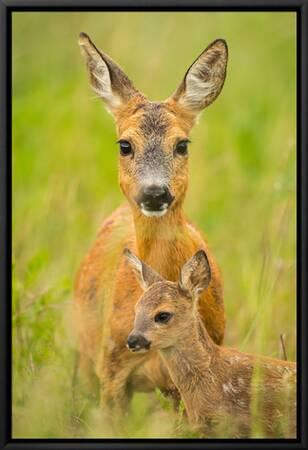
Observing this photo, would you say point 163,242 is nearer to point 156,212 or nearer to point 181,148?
point 156,212

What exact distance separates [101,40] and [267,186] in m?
1.69

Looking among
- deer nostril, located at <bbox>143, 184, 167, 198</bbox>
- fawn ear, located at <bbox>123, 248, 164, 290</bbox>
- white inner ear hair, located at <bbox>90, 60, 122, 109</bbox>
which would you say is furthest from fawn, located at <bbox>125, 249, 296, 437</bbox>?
white inner ear hair, located at <bbox>90, 60, 122, 109</bbox>

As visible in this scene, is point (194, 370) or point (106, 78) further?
point (106, 78)

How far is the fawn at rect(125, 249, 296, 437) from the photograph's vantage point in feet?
24.9

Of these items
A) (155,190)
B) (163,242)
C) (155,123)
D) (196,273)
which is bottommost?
(196,273)

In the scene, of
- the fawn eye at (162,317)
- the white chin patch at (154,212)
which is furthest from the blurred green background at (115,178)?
the white chin patch at (154,212)

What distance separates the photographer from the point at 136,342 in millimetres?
7391

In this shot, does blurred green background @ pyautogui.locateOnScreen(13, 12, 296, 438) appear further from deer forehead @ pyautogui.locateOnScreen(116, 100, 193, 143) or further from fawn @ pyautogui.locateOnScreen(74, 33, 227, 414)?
deer forehead @ pyautogui.locateOnScreen(116, 100, 193, 143)

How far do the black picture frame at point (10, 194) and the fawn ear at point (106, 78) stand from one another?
227mm

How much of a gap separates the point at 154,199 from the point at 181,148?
0.35m

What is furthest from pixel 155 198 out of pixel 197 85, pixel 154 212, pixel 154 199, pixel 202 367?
pixel 202 367

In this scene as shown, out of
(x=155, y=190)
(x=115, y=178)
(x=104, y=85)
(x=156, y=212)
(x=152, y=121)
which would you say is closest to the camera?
(x=155, y=190)

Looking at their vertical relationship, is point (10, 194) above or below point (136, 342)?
above

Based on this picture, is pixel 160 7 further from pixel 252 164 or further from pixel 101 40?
pixel 252 164
